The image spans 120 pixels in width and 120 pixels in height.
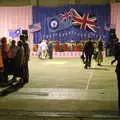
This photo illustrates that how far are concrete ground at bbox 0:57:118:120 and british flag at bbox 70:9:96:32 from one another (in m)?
12.4

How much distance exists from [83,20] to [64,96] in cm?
1838

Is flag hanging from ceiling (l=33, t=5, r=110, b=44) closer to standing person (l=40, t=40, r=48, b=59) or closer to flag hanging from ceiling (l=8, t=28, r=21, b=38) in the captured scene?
flag hanging from ceiling (l=8, t=28, r=21, b=38)

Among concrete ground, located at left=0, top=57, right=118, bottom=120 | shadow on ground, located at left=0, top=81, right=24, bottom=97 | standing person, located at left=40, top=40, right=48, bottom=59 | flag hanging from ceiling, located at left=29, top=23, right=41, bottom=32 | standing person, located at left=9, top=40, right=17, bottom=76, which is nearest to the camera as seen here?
concrete ground, located at left=0, top=57, right=118, bottom=120

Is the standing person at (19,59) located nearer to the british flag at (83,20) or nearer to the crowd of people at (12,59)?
the crowd of people at (12,59)

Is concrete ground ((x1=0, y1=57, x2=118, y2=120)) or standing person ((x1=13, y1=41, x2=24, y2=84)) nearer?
concrete ground ((x1=0, y1=57, x2=118, y2=120))

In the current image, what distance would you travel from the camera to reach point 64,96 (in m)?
12.5

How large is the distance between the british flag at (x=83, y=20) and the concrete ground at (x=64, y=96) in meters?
12.4

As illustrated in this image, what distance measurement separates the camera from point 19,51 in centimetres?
1418

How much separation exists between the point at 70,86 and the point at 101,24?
16.0m

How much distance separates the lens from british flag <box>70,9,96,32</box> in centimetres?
3023

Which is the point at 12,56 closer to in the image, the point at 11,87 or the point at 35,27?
the point at 11,87

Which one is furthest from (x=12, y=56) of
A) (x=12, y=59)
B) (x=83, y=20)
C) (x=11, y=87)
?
(x=83, y=20)

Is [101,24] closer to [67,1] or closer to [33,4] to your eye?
[67,1]

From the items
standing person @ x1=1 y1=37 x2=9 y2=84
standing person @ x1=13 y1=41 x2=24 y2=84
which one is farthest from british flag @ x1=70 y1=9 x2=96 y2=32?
standing person @ x1=1 y1=37 x2=9 y2=84
